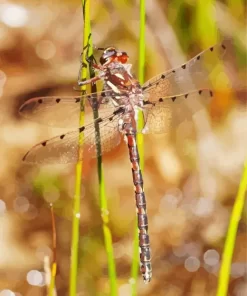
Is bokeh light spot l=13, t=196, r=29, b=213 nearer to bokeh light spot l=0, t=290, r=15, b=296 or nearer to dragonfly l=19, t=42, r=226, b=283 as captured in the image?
bokeh light spot l=0, t=290, r=15, b=296

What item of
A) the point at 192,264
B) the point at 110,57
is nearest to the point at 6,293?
the point at 192,264

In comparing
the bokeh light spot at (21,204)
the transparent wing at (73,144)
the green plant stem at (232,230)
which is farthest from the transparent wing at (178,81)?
the bokeh light spot at (21,204)

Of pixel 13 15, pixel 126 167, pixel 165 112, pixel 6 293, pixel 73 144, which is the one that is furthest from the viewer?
pixel 13 15

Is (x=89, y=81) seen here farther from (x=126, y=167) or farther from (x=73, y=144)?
(x=126, y=167)

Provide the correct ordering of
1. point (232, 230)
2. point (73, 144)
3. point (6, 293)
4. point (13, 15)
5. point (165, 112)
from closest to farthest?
point (232, 230) → point (73, 144) → point (165, 112) → point (6, 293) → point (13, 15)

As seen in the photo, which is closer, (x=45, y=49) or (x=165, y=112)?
(x=165, y=112)

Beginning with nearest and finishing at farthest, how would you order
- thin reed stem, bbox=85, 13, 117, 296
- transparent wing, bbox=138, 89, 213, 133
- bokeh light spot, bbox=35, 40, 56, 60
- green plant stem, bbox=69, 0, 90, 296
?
green plant stem, bbox=69, 0, 90, 296, thin reed stem, bbox=85, 13, 117, 296, transparent wing, bbox=138, 89, 213, 133, bokeh light spot, bbox=35, 40, 56, 60

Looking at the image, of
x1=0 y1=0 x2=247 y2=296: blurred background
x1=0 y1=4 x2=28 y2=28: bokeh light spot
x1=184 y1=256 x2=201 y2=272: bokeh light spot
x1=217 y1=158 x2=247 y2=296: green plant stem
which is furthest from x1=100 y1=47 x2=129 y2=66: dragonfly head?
x1=0 y1=4 x2=28 y2=28: bokeh light spot
